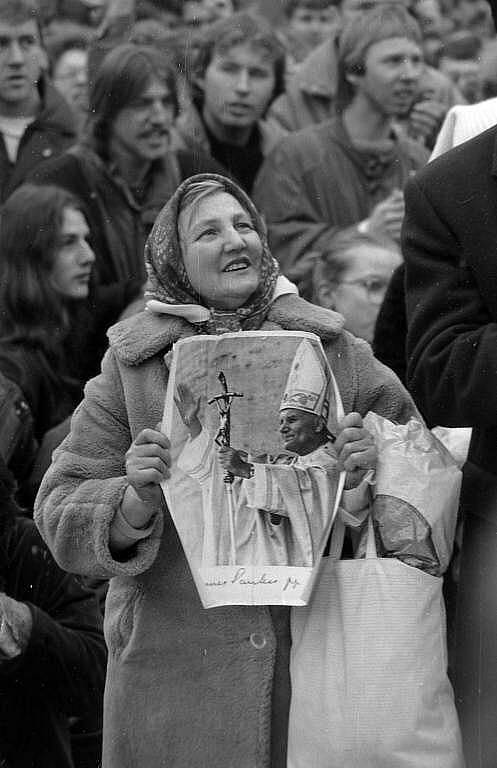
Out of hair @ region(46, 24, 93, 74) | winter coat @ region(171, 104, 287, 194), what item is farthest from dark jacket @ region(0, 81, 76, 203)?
hair @ region(46, 24, 93, 74)

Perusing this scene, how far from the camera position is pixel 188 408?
292 cm

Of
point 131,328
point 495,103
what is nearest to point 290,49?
point 495,103

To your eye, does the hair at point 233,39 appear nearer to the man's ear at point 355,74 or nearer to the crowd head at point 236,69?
the crowd head at point 236,69

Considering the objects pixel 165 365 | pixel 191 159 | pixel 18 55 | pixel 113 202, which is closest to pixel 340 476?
pixel 165 365

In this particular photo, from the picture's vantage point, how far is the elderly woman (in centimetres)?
295

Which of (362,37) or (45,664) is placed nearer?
(45,664)

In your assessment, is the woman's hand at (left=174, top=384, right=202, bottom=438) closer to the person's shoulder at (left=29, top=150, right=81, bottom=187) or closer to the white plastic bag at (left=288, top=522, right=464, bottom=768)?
the white plastic bag at (left=288, top=522, right=464, bottom=768)

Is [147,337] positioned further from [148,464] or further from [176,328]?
[148,464]

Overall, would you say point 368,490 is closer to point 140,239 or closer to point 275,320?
point 275,320

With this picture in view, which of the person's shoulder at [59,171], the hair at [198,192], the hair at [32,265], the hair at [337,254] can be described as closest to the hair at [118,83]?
the person's shoulder at [59,171]

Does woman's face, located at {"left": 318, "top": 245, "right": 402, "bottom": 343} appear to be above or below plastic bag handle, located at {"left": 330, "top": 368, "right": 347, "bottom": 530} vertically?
below

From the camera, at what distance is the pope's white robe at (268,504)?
2.88 meters

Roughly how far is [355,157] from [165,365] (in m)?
2.96

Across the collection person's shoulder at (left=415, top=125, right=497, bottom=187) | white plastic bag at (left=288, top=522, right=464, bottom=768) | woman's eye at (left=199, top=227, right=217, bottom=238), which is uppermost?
person's shoulder at (left=415, top=125, right=497, bottom=187)
